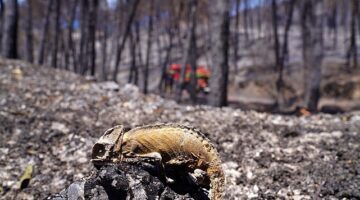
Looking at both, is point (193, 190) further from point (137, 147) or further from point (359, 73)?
point (359, 73)

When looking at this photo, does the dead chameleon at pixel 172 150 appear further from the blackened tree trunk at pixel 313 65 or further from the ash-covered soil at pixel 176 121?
the blackened tree trunk at pixel 313 65

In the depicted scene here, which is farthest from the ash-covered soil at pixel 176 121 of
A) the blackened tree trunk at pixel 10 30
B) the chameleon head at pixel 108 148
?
the blackened tree trunk at pixel 10 30

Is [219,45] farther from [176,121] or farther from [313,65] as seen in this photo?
[313,65]

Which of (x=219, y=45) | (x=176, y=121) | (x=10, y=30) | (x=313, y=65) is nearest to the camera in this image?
(x=176, y=121)

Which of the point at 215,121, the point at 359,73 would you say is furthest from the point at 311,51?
the point at 359,73

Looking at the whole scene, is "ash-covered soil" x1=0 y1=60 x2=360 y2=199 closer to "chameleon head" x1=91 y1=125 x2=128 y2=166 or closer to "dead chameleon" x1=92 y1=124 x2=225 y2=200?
"dead chameleon" x1=92 y1=124 x2=225 y2=200

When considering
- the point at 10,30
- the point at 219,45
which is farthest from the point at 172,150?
the point at 10,30

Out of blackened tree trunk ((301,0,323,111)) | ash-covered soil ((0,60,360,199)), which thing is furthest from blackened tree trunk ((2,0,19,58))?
blackened tree trunk ((301,0,323,111))
